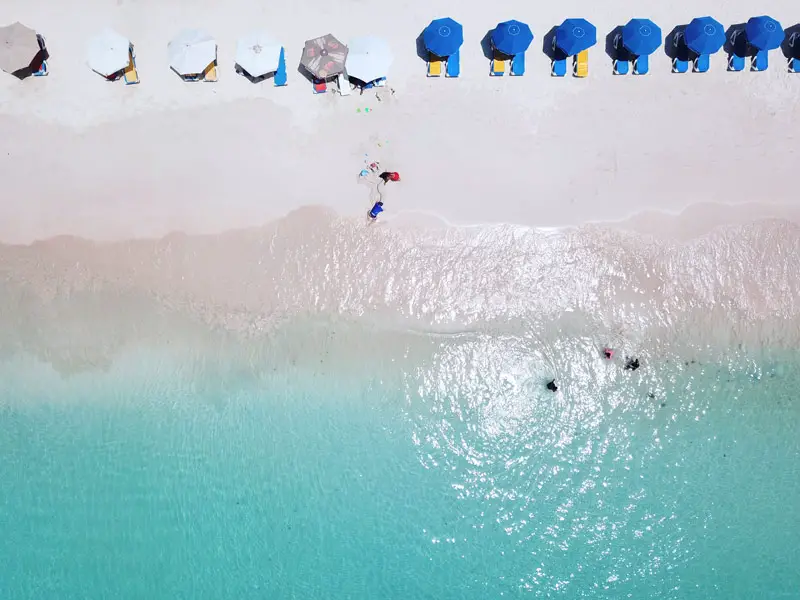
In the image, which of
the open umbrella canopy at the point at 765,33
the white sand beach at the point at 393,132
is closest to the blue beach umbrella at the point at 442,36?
the white sand beach at the point at 393,132

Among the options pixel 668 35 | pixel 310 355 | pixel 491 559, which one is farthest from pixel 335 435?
pixel 668 35

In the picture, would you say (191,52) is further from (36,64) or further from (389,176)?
(389,176)

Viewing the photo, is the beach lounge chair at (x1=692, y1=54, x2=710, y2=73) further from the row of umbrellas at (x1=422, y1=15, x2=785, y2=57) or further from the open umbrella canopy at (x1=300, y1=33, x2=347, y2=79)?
the open umbrella canopy at (x1=300, y1=33, x2=347, y2=79)

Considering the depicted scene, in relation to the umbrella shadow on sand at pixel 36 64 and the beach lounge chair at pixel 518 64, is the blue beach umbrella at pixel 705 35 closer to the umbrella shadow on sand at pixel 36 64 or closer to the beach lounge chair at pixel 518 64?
the beach lounge chair at pixel 518 64

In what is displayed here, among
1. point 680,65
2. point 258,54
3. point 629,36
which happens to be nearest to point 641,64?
point 629,36

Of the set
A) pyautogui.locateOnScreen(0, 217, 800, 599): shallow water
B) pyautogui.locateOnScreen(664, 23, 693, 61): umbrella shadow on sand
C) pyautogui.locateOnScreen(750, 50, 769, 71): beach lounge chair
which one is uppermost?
pyautogui.locateOnScreen(664, 23, 693, 61): umbrella shadow on sand

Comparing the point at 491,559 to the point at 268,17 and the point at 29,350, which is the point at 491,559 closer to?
the point at 29,350

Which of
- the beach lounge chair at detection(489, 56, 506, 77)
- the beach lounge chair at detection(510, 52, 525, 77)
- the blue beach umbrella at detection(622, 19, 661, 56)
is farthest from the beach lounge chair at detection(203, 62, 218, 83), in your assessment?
the blue beach umbrella at detection(622, 19, 661, 56)
